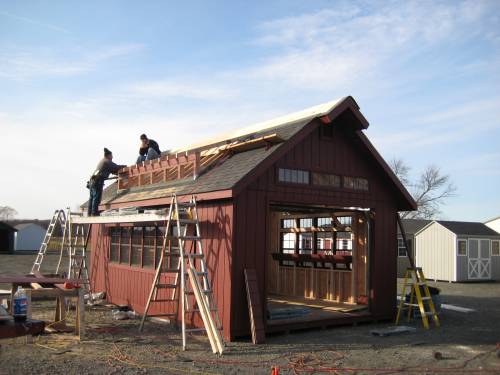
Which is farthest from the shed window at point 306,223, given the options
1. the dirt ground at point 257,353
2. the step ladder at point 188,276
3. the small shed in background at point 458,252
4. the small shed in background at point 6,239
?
the small shed in background at point 6,239

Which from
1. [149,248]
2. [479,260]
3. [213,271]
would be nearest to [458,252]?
[479,260]

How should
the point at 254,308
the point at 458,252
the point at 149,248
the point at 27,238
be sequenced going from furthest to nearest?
the point at 27,238 → the point at 458,252 → the point at 149,248 → the point at 254,308

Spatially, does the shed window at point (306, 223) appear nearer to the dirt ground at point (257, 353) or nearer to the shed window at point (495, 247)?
→ the dirt ground at point (257, 353)

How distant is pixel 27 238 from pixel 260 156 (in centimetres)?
6095

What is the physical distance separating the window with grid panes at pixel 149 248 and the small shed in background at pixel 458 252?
20.4 m

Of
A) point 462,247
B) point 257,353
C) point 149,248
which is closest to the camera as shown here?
point 257,353

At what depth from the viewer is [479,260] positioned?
2962 centimetres

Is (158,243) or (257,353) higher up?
(158,243)

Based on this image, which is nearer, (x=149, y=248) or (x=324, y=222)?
(x=149, y=248)

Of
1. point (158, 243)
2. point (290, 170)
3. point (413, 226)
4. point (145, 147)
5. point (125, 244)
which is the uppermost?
point (145, 147)

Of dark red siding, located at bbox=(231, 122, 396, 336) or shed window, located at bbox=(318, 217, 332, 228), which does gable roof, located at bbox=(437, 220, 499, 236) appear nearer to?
shed window, located at bbox=(318, 217, 332, 228)

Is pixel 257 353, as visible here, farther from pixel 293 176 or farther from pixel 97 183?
pixel 97 183

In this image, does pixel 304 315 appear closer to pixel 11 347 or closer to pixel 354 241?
pixel 354 241

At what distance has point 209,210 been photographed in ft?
37.2
